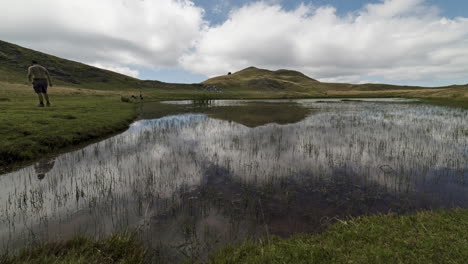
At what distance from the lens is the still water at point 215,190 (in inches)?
266

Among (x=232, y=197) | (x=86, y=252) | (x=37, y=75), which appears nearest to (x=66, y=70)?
(x=37, y=75)

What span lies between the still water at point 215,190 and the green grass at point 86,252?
0.66 meters

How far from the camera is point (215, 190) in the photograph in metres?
9.53

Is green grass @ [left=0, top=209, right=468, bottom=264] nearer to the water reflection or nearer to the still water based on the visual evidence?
the still water

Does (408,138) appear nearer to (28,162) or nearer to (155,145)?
(155,145)

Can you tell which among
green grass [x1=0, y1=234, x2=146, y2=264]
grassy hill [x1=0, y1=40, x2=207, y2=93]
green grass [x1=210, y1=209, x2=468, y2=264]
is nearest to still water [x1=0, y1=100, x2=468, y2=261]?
green grass [x1=0, y1=234, x2=146, y2=264]

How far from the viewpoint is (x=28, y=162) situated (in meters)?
12.3

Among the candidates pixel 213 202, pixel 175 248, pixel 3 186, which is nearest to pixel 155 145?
pixel 3 186

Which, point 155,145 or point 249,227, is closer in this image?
point 249,227

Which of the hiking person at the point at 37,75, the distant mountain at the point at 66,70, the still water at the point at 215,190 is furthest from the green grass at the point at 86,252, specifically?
the distant mountain at the point at 66,70

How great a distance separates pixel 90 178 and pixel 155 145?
6.54 m

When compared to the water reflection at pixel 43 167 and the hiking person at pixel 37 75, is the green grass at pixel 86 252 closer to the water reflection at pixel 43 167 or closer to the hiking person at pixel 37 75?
the water reflection at pixel 43 167

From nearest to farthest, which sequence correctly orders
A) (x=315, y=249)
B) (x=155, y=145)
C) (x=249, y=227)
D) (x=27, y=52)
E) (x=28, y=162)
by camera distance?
1. (x=315, y=249)
2. (x=249, y=227)
3. (x=28, y=162)
4. (x=155, y=145)
5. (x=27, y=52)

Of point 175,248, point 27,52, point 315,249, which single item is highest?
point 27,52
